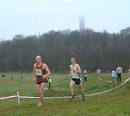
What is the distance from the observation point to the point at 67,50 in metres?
174

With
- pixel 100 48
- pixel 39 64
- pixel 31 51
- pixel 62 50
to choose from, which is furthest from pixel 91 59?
pixel 39 64

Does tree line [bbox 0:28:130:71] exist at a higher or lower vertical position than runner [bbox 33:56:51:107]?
higher

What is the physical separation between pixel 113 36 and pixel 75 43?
1341cm

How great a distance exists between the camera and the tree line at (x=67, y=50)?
506ft

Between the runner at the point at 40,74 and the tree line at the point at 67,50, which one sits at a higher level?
the tree line at the point at 67,50

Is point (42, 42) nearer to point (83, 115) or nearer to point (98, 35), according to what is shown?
point (98, 35)

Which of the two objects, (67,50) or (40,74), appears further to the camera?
(67,50)

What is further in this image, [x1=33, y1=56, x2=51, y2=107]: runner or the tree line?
the tree line

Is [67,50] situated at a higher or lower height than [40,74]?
higher

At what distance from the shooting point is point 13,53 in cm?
18762

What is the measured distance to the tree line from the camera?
506 ft

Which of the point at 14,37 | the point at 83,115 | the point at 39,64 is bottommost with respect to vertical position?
the point at 83,115

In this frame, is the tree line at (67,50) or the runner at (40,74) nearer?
the runner at (40,74)

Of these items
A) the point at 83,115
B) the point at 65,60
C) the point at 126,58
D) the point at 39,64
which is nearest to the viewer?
the point at 83,115
